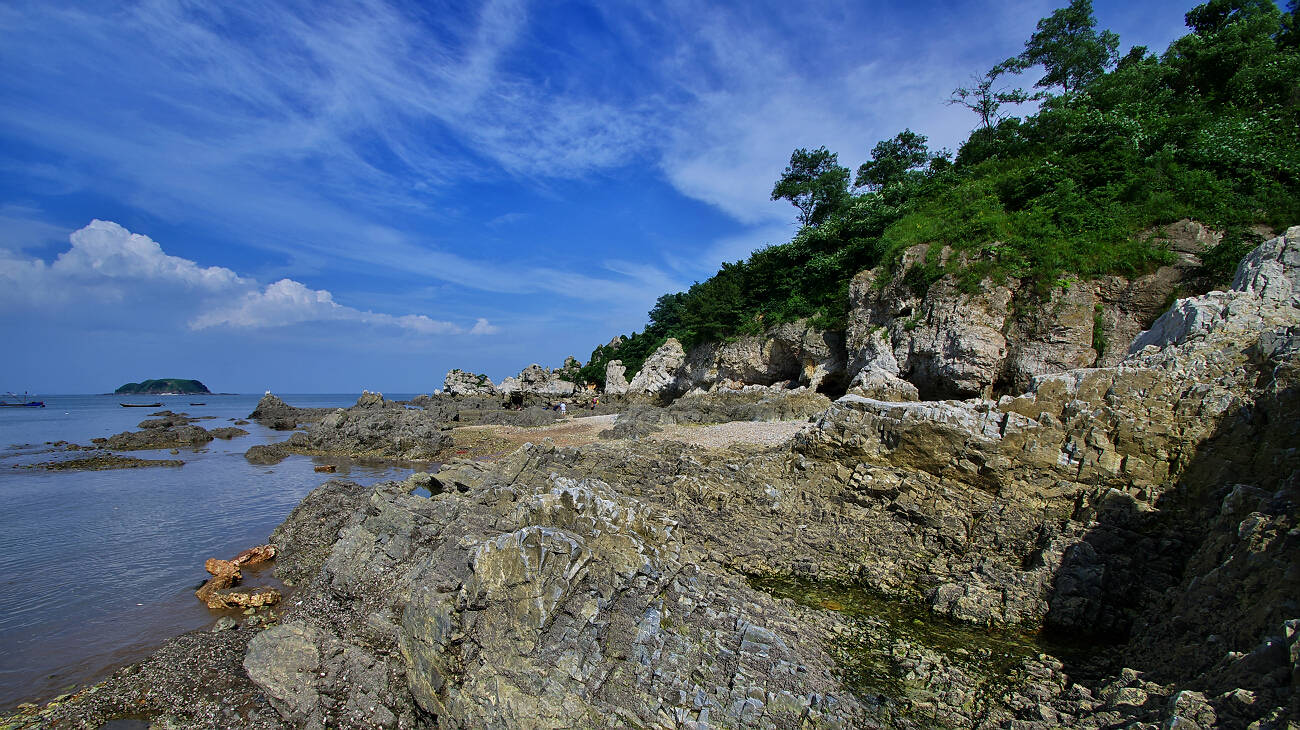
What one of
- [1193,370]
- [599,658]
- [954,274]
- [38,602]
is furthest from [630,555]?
[954,274]

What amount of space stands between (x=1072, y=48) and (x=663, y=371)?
31.5 meters

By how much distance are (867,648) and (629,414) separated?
20.6 metres

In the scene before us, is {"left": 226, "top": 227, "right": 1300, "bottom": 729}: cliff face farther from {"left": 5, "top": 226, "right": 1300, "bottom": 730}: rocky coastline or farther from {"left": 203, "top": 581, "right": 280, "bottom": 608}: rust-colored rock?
{"left": 203, "top": 581, "right": 280, "bottom": 608}: rust-colored rock

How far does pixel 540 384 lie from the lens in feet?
178

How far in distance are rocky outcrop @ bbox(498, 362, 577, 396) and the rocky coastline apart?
42.4 m

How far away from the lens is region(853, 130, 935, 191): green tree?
35.8 m

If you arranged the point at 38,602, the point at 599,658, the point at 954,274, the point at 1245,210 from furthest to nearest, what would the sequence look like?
the point at 954,274, the point at 1245,210, the point at 38,602, the point at 599,658

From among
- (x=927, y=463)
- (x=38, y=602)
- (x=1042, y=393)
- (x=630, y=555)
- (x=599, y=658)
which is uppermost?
(x=1042, y=393)

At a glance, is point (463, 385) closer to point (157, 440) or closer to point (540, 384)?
point (540, 384)

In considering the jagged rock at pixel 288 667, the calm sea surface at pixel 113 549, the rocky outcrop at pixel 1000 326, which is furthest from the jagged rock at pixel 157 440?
the rocky outcrop at pixel 1000 326

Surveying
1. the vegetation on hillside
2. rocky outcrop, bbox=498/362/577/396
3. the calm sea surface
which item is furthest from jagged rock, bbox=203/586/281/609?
rocky outcrop, bbox=498/362/577/396

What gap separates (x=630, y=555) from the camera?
5.67m

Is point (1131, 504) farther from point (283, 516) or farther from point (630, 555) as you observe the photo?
point (283, 516)

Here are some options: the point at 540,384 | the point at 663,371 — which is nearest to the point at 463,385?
the point at 540,384
